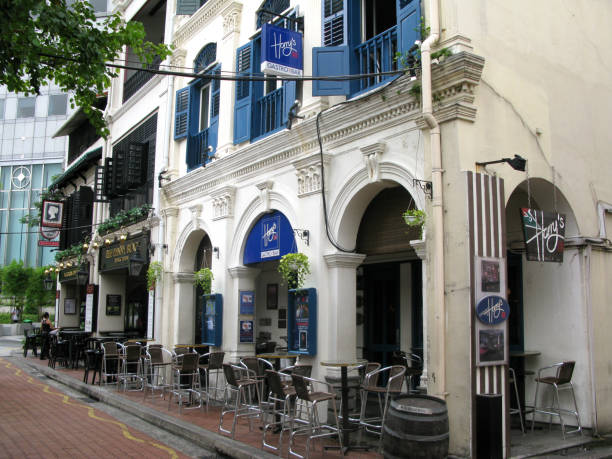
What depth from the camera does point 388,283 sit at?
448 inches

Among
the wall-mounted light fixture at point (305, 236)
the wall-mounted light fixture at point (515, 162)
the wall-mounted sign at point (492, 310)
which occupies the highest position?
the wall-mounted light fixture at point (515, 162)

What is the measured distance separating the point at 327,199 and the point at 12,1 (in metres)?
5.14

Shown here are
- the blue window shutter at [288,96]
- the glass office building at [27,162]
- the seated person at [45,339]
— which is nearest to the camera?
the blue window shutter at [288,96]

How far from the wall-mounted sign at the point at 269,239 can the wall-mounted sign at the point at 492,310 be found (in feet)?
13.4

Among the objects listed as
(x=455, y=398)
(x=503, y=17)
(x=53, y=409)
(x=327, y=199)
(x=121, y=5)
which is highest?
(x=121, y=5)

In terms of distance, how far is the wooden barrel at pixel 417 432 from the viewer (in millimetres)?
5785

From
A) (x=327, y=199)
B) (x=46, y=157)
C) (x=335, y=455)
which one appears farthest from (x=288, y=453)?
(x=46, y=157)

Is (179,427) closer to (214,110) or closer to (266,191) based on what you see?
(266,191)

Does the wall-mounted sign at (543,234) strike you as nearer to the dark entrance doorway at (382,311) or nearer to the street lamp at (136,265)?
the dark entrance doorway at (382,311)

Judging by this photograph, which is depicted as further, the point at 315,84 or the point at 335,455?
the point at 315,84

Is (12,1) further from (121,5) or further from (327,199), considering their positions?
(121,5)

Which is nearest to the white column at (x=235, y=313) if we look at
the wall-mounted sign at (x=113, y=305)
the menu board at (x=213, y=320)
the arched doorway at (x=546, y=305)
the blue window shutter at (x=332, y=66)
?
the menu board at (x=213, y=320)

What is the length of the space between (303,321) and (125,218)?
9528 mm

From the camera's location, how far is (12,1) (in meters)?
6.56
